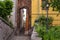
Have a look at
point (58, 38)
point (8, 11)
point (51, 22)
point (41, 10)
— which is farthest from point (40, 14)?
point (58, 38)

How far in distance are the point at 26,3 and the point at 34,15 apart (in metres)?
3.51

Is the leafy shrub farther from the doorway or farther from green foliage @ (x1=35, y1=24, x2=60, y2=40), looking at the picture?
the doorway

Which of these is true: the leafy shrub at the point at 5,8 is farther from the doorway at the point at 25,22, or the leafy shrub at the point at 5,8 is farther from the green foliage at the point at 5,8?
the doorway at the point at 25,22

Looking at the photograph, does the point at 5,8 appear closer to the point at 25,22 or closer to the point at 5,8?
the point at 5,8

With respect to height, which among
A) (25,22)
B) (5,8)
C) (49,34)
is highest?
(5,8)

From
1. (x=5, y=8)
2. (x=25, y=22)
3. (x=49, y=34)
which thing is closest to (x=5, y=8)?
(x=5, y=8)

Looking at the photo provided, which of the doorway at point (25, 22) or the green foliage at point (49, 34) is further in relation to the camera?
the doorway at point (25, 22)

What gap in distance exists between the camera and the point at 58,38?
10836mm

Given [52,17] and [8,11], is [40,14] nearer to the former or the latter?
[52,17]

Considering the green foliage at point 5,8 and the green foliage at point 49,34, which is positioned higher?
the green foliage at point 5,8

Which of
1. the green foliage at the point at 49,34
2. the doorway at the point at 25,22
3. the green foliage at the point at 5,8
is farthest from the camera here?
the doorway at the point at 25,22

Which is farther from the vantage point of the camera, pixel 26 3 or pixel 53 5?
pixel 26 3

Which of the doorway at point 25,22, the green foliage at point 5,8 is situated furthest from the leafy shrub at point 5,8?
the doorway at point 25,22

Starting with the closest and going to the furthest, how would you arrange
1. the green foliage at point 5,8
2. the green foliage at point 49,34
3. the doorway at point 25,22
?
the green foliage at point 49,34 → the green foliage at point 5,8 → the doorway at point 25,22
